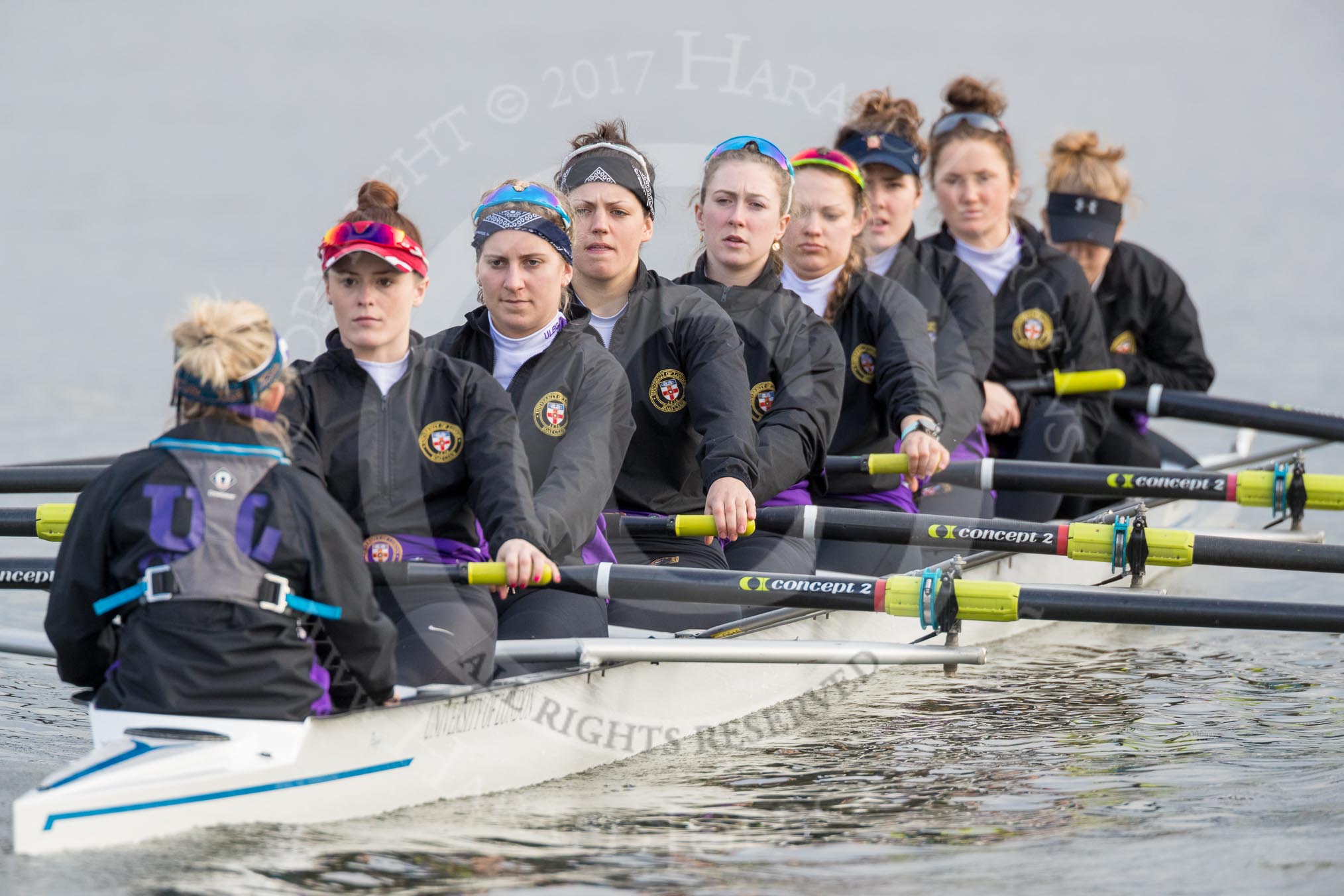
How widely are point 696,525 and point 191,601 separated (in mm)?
2107

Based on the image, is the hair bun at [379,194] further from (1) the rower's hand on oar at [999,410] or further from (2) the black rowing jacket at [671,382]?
(1) the rower's hand on oar at [999,410]

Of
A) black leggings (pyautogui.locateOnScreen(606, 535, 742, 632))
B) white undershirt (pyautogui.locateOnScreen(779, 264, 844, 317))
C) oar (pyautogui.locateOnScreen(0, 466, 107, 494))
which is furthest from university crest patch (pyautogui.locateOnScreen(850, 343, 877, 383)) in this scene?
oar (pyautogui.locateOnScreen(0, 466, 107, 494))

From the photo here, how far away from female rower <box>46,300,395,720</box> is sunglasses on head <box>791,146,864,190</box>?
323cm

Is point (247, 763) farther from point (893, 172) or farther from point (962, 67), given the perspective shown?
point (962, 67)

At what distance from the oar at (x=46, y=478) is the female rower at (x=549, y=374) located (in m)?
1.89

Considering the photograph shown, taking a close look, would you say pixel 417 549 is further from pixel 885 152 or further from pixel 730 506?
pixel 885 152

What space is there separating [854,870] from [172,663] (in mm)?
1720

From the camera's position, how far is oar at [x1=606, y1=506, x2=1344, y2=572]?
212 inches

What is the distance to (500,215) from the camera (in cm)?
501

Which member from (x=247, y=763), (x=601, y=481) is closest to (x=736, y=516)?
(x=601, y=481)

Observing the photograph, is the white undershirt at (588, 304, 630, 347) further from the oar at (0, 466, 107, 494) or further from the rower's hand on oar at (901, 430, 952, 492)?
the oar at (0, 466, 107, 494)

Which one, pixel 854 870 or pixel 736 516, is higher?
pixel 736 516

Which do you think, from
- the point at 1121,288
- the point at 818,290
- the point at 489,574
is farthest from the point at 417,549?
the point at 1121,288

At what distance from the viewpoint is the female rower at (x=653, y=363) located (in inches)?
217
